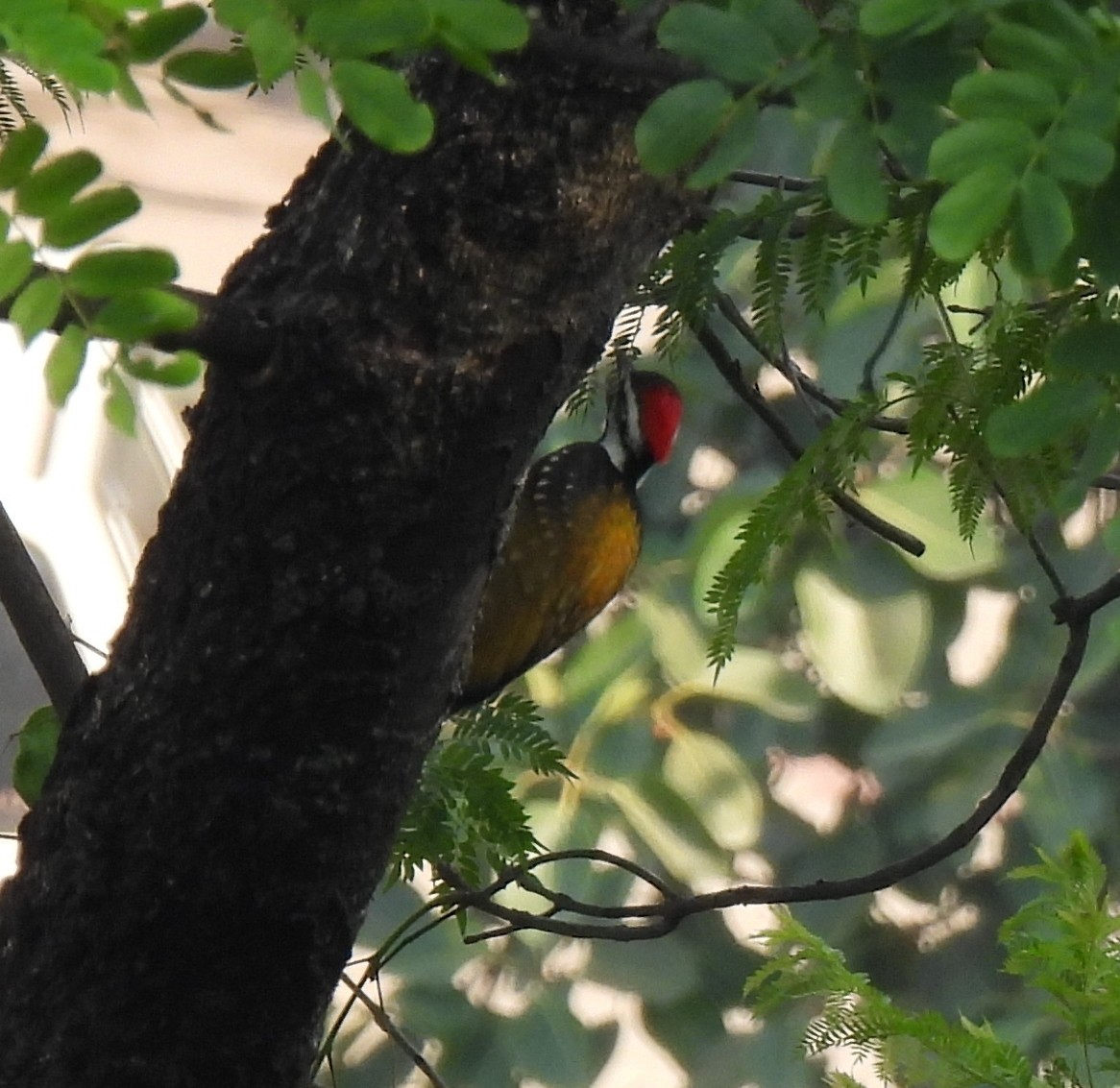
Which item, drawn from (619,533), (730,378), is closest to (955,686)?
(619,533)

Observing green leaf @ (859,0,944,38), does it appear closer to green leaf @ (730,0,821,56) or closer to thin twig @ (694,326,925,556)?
green leaf @ (730,0,821,56)

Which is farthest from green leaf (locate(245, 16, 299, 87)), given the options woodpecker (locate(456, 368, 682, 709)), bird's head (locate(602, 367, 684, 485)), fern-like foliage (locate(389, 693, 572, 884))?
bird's head (locate(602, 367, 684, 485))

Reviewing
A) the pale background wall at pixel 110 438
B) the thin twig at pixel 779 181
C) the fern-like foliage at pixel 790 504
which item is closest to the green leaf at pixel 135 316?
the thin twig at pixel 779 181

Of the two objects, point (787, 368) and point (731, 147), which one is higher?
point (731, 147)

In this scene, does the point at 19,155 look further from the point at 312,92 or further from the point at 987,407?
the point at 987,407

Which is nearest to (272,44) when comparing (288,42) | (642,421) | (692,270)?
(288,42)

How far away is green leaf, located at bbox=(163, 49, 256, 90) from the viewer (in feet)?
1.43

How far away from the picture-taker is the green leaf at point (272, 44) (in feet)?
1.27

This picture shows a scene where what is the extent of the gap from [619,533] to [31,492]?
35.1 inches

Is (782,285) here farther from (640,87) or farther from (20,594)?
(20,594)

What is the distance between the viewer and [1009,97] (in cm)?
39

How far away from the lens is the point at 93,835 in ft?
2.31

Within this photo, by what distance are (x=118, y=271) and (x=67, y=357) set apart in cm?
3

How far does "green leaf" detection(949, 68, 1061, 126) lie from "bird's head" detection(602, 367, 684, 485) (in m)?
1.24
